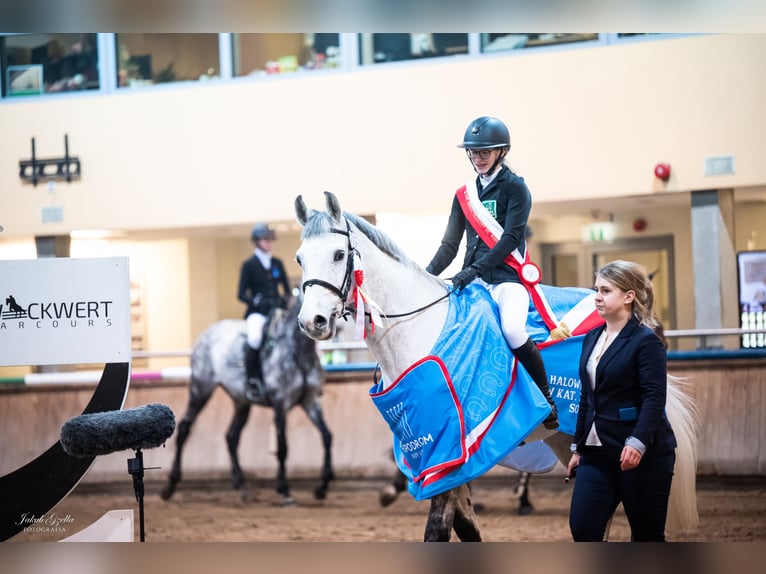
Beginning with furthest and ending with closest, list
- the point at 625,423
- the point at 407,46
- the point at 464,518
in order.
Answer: the point at 407,46
the point at 464,518
the point at 625,423

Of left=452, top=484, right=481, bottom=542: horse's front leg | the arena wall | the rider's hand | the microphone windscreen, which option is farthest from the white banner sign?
the arena wall

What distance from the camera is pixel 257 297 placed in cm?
800

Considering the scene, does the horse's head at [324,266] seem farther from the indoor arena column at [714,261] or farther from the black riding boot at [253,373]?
the black riding boot at [253,373]

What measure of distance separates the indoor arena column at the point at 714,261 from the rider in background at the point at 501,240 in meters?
2.87

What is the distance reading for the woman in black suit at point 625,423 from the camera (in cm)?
351

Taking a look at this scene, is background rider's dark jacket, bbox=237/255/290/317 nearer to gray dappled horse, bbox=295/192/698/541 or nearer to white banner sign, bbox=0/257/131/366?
white banner sign, bbox=0/257/131/366

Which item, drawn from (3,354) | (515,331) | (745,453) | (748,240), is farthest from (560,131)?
(3,354)

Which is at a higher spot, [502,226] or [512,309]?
[502,226]

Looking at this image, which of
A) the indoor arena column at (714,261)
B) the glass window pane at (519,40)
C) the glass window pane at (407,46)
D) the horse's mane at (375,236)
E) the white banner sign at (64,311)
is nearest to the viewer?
the horse's mane at (375,236)

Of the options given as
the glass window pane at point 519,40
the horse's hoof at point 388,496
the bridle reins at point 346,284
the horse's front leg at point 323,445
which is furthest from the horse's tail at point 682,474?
the horse's front leg at point 323,445

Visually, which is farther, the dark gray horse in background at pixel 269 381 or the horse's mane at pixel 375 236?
the dark gray horse in background at pixel 269 381

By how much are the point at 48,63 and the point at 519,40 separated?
361 cm

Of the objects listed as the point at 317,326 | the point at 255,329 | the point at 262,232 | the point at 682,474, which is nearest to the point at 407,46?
the point at 262,232

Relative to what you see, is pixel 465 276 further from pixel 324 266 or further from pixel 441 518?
pixel 441 518
